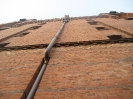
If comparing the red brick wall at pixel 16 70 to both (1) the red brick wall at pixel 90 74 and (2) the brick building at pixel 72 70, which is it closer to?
(2) the brick building at pixel 72 70

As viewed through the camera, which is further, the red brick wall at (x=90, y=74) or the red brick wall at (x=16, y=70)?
the red brick wall at (x=16, y=70)

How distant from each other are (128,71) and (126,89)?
2.75 feet

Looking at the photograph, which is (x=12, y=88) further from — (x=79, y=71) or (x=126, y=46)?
(x=126, y=46)

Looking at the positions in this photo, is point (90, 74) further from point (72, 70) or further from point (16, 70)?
point (16, 70)

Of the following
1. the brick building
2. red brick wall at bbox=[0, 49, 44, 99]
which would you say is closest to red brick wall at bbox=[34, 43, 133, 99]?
the brick building

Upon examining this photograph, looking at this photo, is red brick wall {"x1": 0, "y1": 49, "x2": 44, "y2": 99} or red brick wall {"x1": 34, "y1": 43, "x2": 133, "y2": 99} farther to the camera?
red brick wall {"x1": 0, "y1": 49, "x2": 44, "y2": 99}

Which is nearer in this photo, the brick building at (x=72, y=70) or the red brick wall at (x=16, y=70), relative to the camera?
the brick building at (x=72, y=70)

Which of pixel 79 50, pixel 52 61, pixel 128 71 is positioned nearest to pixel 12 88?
pixel 52 61

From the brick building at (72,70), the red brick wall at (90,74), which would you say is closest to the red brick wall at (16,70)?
the brick building at (72,70)

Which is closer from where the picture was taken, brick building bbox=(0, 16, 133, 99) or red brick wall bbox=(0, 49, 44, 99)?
brick building bbox=(0, 16, 133, 99)

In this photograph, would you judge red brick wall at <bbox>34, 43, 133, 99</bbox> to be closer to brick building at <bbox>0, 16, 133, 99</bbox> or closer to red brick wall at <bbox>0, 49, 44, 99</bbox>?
brick building at <bbox>0, 16, 133, 99</bbox>

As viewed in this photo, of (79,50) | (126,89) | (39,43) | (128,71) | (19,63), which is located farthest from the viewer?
(39,43)

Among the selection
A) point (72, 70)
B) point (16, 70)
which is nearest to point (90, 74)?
→ point (72, 70)

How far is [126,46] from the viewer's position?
18.6 feet
